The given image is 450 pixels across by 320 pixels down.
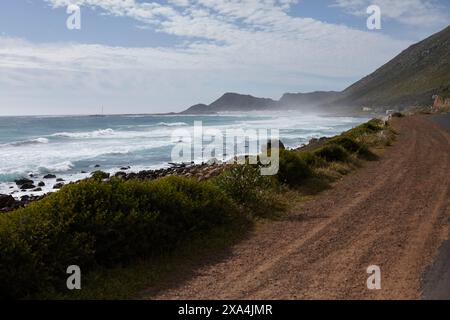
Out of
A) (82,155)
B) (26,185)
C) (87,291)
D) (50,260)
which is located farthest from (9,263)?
(82,155)

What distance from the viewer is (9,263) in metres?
6.37

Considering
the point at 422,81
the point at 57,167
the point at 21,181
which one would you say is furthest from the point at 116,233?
the point at 422,81

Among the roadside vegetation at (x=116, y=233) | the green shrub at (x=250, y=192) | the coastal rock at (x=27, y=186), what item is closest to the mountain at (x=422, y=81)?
the coastal rock at (x=27, y=186)

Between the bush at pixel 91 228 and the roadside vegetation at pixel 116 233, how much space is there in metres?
0.01

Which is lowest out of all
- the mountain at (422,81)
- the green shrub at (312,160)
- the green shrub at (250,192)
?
the green shrub at (250,192)

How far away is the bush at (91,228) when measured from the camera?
649 cm

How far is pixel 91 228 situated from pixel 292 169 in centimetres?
851

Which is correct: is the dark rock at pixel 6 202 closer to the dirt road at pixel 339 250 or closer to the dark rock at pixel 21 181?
the dark rock at pixel 21 181

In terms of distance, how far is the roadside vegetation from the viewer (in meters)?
6.57

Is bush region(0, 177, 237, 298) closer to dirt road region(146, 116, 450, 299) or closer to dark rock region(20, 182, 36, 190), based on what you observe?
dirt road region(146, 116, 450, 299)

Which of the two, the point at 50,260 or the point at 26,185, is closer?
the point at 50,260

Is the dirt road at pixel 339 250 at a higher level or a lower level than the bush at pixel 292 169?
lower

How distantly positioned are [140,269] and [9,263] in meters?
2.02
